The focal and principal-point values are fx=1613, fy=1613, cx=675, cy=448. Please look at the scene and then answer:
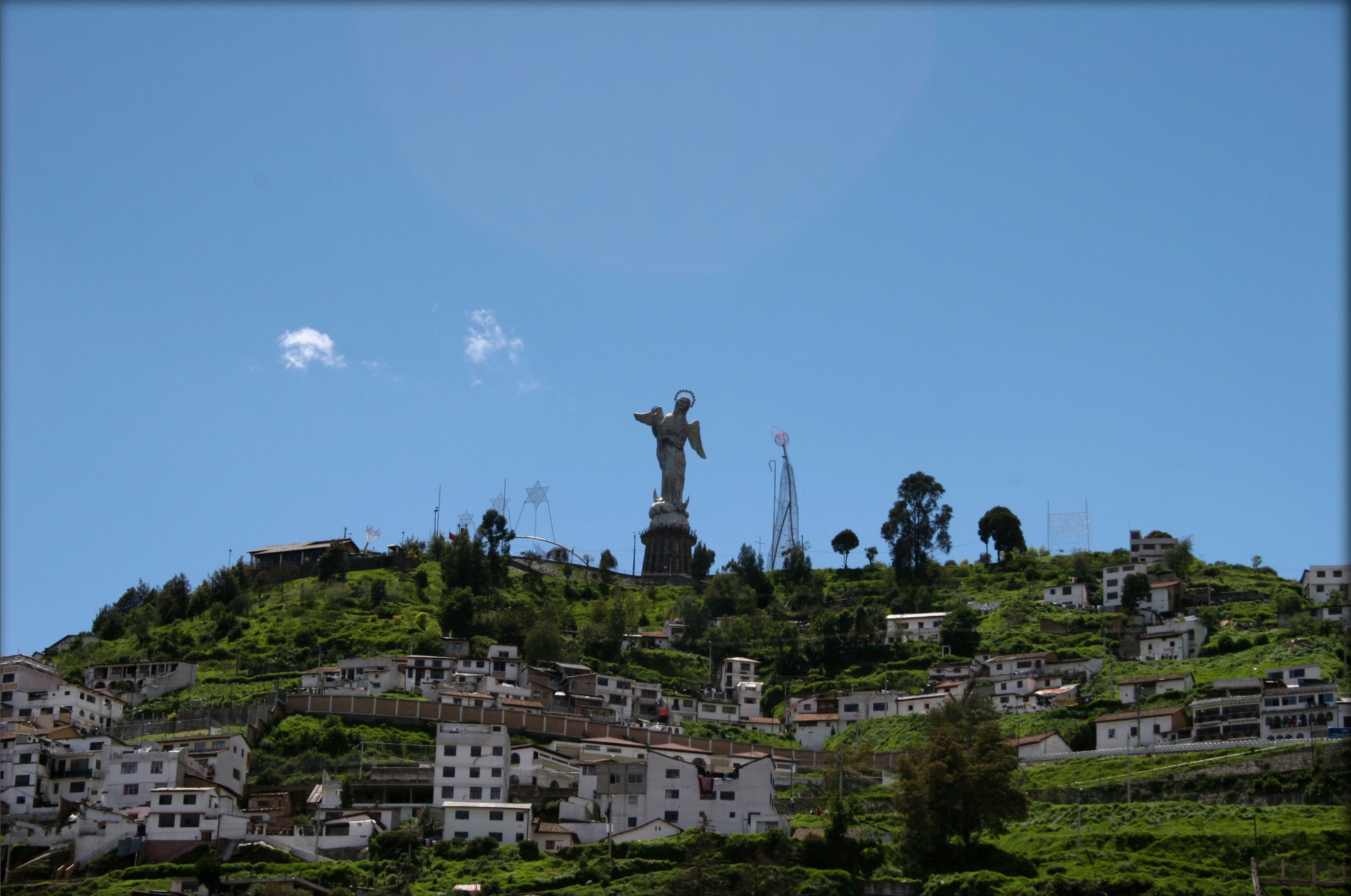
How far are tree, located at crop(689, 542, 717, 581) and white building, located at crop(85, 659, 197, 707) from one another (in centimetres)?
4483

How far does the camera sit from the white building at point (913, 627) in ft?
329

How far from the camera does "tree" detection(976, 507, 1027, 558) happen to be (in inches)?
4781

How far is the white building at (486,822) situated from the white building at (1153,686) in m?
33.4

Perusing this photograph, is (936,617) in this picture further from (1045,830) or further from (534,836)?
(534,836)

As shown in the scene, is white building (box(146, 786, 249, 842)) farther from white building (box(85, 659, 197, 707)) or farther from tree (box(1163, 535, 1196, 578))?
tree (box(1163, 535, 1196, 578))

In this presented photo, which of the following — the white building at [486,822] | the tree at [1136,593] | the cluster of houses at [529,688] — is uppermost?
the tree at [1136,593]


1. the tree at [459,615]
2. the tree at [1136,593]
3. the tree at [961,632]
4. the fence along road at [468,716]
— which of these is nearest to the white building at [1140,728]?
the fence along road at [468,716]

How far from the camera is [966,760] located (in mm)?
60250

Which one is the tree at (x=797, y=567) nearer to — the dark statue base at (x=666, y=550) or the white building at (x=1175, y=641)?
the dark statue base at (x=666, y=550)

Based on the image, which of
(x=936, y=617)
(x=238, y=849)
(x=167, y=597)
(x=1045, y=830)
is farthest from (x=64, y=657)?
(x=1045, y=830)

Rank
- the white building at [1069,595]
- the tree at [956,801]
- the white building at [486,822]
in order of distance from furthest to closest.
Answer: the white building at [1069,595]
the white building at [486,822]
the tree at [956,801]

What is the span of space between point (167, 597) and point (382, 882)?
5342 cm

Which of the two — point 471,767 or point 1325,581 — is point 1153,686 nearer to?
point 1325,581

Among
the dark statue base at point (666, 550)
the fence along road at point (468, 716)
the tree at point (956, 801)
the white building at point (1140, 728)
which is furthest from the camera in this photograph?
the dark statue base at point (666, 550)
